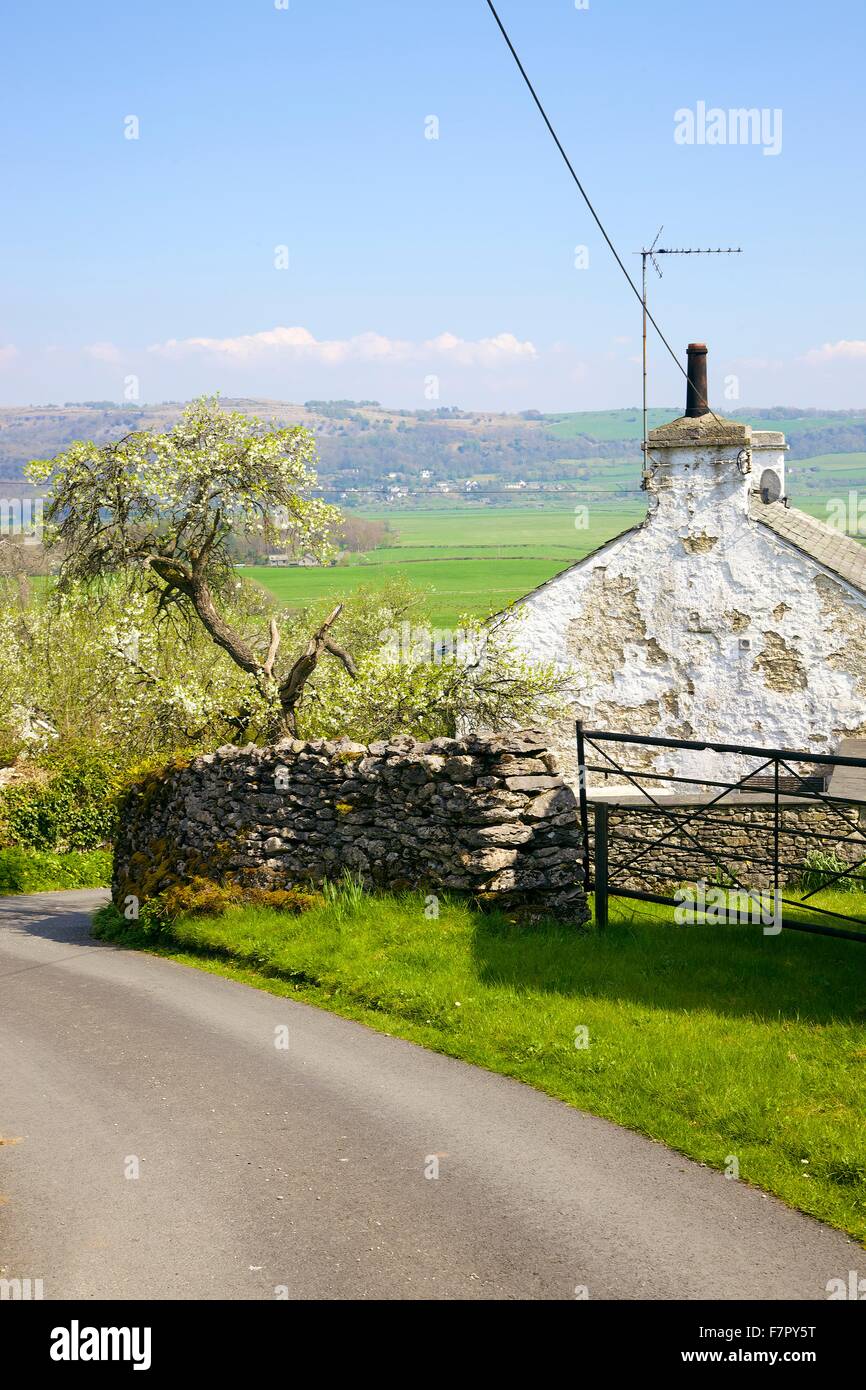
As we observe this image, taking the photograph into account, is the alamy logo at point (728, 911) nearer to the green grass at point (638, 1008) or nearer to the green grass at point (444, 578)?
the green grass at point (638, 1008)

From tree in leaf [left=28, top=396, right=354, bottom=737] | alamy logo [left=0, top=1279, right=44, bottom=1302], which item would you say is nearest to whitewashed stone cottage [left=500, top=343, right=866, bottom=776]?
tree in leaf [left=28, top=396, right=354, bottom=737]

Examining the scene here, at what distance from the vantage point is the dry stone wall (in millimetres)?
13961

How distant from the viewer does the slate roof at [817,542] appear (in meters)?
22.3

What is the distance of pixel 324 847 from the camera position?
606 inches

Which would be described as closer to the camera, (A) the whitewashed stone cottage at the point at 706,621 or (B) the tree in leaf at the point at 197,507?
(B) the tree in leaf at the point at 197,507

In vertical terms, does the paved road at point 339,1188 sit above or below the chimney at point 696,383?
below

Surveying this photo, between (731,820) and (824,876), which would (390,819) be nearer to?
(731,820)

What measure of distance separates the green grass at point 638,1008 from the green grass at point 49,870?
13.4 metres

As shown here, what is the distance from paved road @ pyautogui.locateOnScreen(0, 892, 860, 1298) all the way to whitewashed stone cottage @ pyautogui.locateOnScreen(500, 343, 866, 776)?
12.5 m

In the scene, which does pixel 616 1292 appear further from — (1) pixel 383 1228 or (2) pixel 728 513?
(2) pixel 728 513
